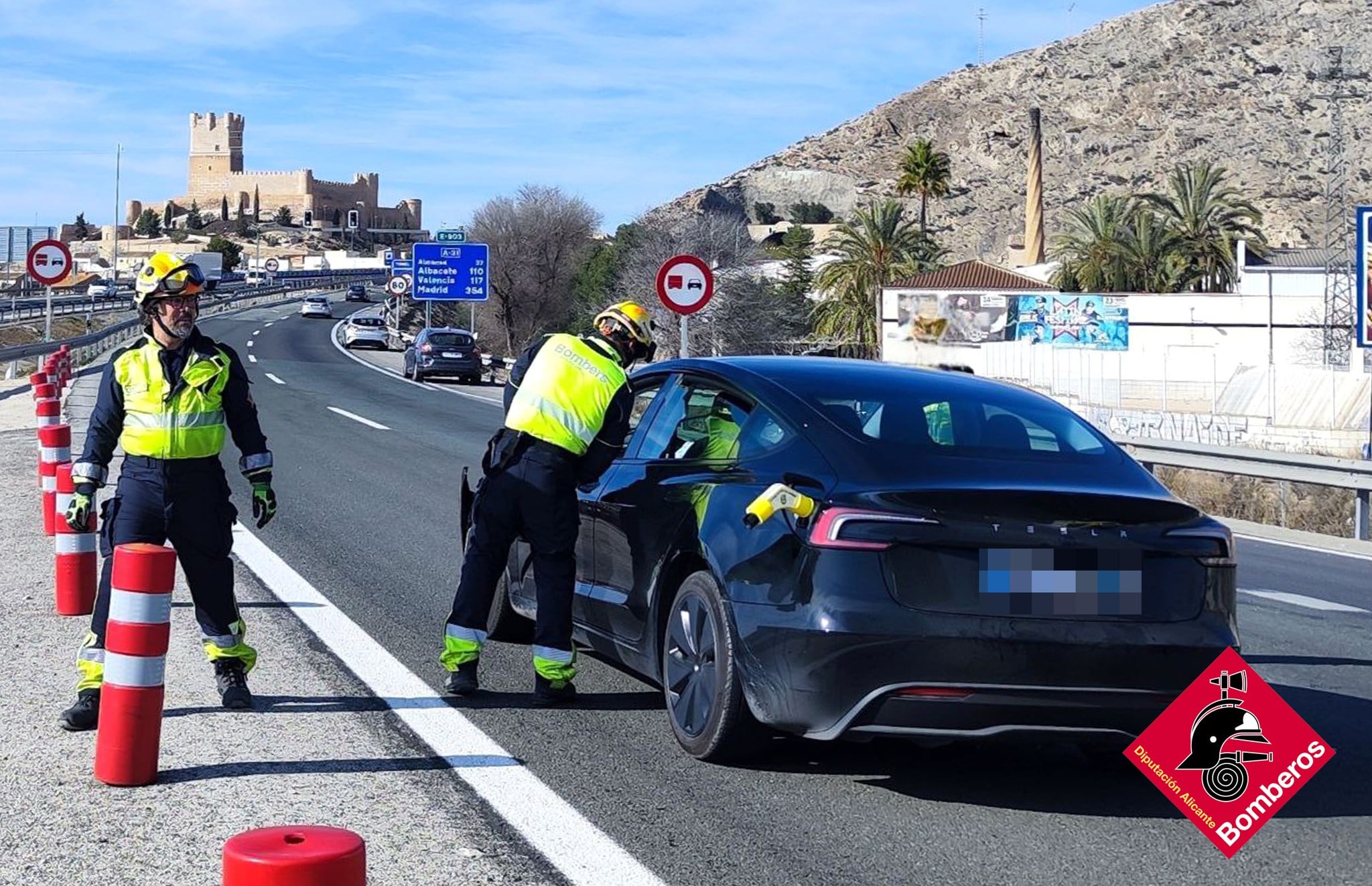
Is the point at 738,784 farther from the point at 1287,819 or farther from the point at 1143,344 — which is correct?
the point at 1143,344

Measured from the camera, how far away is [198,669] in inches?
291

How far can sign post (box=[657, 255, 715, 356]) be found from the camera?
20469mm

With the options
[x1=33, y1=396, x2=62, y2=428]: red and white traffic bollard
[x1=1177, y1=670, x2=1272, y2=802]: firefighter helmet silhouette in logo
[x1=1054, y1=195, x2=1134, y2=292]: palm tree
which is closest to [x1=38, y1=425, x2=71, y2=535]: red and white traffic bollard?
[x1=33, y1=396, x2=62, y2=428]: red and white traffic bollard

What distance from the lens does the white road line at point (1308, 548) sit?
14117 mm

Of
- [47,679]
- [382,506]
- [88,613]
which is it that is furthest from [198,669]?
[382,506]

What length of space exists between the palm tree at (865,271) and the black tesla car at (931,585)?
5951cm

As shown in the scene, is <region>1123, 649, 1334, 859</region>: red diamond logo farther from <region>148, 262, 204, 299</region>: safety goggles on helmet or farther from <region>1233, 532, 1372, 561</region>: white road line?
<region>1233, 532, 1372, 561</region>: white road line

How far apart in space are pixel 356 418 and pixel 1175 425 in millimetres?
18480

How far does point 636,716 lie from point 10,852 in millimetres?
2657

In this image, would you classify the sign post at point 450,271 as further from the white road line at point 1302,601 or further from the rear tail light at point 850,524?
the rear tail light at point 850,524

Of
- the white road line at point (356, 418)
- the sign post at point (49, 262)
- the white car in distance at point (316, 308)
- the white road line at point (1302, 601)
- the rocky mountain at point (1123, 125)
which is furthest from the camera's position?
the rocky mountain at point (1123, 125)

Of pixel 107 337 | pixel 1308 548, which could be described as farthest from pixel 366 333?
pixel 1308 548

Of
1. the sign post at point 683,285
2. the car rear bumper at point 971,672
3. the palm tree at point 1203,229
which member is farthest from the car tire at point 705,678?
the palm tree at point 1203,229

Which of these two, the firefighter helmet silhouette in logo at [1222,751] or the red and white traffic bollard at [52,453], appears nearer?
the firefighter helmet silhouette in logo at [1222,751]
